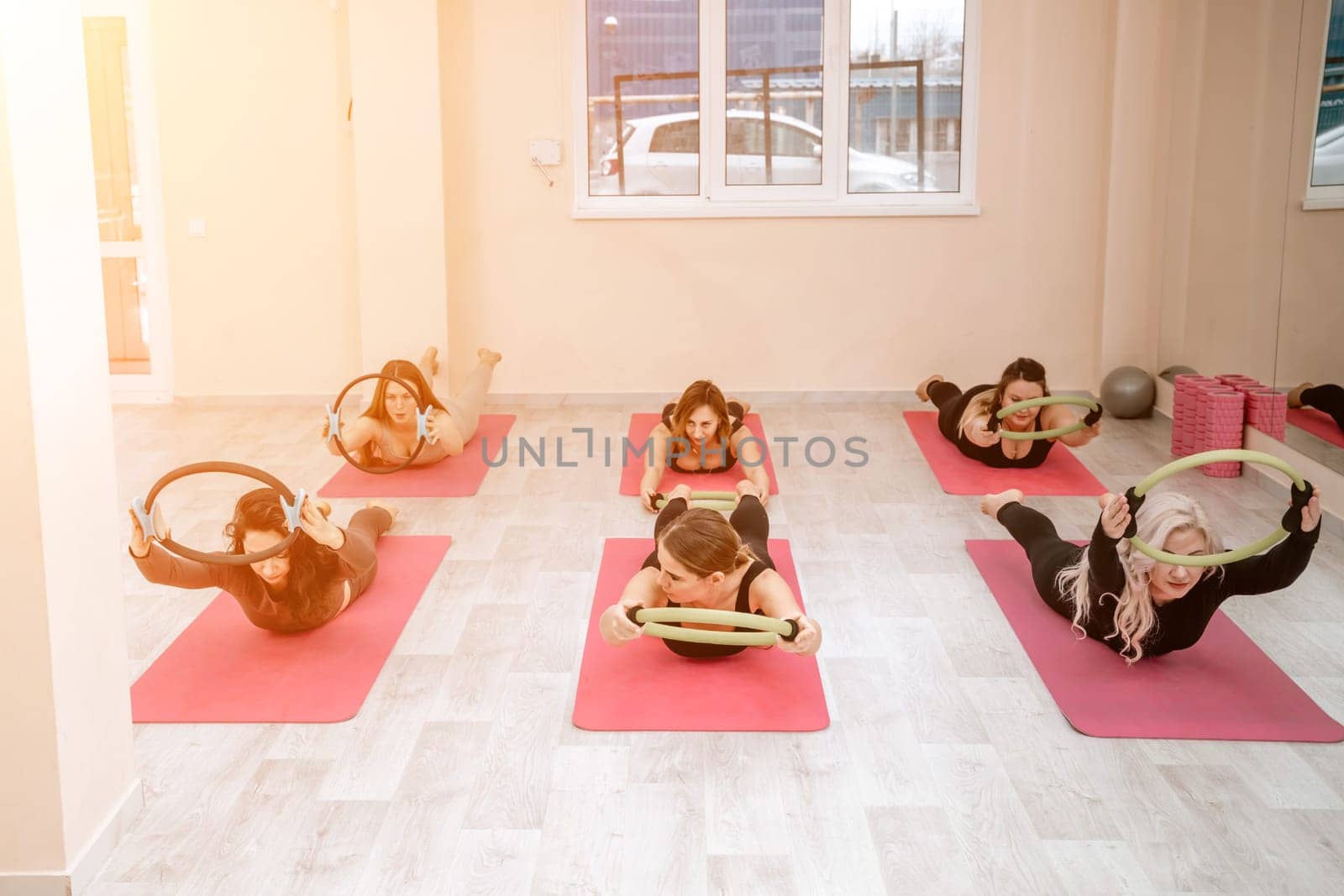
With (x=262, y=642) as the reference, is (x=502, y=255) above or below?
above

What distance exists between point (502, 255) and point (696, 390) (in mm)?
1942

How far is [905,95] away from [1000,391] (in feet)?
6.44

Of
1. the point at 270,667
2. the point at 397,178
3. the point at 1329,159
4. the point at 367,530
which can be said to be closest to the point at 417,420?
the point at 367,530

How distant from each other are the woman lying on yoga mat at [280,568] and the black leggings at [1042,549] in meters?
2.07

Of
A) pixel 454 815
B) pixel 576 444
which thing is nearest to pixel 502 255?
pixel 576 444

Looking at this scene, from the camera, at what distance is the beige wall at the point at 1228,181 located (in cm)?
532

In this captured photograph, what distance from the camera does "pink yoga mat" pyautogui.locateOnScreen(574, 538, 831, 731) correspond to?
327 centimetres

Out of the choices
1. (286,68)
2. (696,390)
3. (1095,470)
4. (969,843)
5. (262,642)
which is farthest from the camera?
(286,68)

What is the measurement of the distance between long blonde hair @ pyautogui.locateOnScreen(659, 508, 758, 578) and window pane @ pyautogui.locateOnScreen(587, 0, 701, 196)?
3598 mm

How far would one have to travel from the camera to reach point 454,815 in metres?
2.87

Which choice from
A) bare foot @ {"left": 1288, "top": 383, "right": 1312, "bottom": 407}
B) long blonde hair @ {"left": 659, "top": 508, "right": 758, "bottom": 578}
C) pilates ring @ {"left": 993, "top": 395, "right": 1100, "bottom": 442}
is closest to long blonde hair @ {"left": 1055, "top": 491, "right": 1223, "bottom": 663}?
long blonde hair @ {"left": 659, "top": 508, "right": 758, "bottom": 578}

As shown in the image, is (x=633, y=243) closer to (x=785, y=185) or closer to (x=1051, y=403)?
(x=785, y=185)

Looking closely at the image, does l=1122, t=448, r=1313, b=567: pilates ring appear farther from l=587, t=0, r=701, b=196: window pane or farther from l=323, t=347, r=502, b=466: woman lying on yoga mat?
l=587, t=0, r=701, b=196: window pane

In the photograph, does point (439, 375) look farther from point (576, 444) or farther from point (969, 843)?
point (969, 843)
